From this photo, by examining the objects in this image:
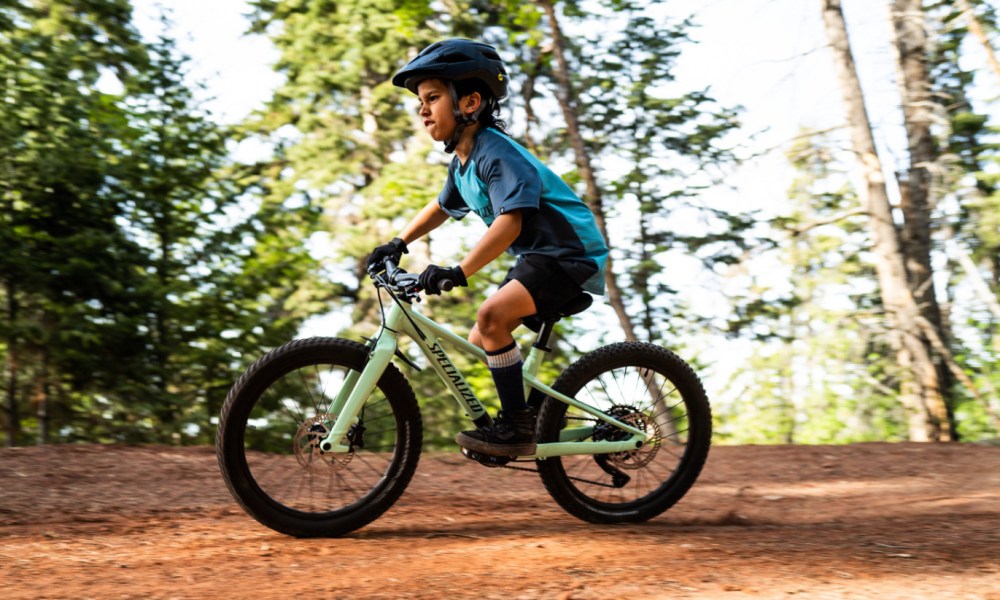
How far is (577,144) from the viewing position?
1140 centimetres

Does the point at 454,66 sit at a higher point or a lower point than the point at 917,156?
lower

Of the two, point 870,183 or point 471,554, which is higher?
point 870,183

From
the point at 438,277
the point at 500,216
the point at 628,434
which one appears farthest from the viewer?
the point at 628,434

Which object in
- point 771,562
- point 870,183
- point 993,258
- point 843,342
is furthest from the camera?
point 843,342

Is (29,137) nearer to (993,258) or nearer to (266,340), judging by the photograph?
(266,340)

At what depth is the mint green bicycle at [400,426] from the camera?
149 inches

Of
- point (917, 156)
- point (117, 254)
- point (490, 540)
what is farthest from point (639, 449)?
point (917, 156)

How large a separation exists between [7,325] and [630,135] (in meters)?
8.19

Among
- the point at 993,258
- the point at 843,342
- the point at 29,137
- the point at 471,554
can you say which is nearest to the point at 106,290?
the point at 29,137

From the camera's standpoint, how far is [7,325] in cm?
791

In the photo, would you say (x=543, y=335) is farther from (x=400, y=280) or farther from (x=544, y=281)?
(x=400, y=280)

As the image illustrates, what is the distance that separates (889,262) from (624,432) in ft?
21.4

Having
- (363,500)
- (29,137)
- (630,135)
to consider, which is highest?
(630,135)

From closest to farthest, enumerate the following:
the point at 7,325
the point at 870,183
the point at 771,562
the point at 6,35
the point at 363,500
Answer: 1. the point at 771,562
2. the point at 363,500
3. the point at 7,325
4. the point at 6,35
5. the point at 870,183
